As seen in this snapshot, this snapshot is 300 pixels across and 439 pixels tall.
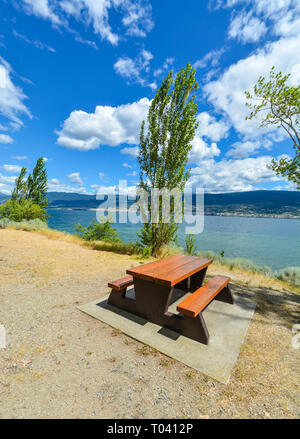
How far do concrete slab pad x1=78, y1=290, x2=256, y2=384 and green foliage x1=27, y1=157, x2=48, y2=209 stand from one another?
1942 cm

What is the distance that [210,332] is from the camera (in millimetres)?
2803

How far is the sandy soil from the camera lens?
164 centimetres

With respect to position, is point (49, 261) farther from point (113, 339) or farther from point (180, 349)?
point (180, 349)

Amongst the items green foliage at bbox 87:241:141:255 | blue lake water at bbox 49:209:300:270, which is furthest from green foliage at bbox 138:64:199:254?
blue lake water at bbox 49:209:300:270

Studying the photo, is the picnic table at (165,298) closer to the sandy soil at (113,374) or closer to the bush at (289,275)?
the sandy soil at (113,374)

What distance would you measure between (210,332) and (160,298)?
0.92 meters

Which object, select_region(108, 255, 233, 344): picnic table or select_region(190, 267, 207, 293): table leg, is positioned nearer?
select_region(108, 255, 233, 344): picnic table

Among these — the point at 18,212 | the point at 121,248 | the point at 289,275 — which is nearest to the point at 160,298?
the point at 121,248

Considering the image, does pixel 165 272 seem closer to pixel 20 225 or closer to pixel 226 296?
pixel 226 296

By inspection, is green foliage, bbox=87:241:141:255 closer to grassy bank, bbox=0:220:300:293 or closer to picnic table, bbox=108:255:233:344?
grassy bank, bbox=0:220:300:293

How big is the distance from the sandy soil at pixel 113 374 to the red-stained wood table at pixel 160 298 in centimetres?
52

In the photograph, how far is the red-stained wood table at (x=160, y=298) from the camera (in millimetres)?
2594

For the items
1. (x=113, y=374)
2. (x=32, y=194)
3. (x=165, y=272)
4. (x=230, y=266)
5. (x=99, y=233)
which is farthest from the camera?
(x=32, y=194)

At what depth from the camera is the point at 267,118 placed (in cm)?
528
